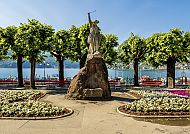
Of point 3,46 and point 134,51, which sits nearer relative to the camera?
point 3,46

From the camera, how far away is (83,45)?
3822 centimetres

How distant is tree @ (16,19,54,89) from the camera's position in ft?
105

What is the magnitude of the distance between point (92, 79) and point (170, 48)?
56.3 ft

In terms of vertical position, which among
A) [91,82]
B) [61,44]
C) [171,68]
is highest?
[61,44]

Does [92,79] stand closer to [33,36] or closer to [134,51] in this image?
[33,36]

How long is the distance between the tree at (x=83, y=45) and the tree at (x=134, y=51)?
1.64 meters

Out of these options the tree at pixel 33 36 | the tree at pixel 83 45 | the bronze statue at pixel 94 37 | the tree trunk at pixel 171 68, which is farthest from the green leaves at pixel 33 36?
the tree trunk at pixel 171 68

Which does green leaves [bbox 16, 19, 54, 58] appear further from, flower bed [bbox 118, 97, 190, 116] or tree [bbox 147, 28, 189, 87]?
flower bed [bbox 118, 97, 190, 116]

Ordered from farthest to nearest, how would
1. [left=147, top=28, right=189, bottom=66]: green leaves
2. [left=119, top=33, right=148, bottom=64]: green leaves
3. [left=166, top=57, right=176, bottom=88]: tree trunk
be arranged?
[left=119, top=33, right=148, bottom=64]: green leaves < [left=166, top=57, right=176, bottom=88]: tree trunk < [left=147, top=28, right=189, bottom=66]: green leaves

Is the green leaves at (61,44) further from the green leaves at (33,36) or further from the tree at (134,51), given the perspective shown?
the tree at (134,51)

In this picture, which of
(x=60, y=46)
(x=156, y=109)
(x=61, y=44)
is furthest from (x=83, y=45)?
(x=156, y=109)

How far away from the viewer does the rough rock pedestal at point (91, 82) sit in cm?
2303

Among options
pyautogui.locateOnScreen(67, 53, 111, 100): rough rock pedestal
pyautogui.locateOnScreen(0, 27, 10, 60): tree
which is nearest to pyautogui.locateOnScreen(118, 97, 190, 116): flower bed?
pyautogui.locateOnScreen(67, 53, 111, 100): rough rock pedestal

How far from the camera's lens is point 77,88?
23.2m
